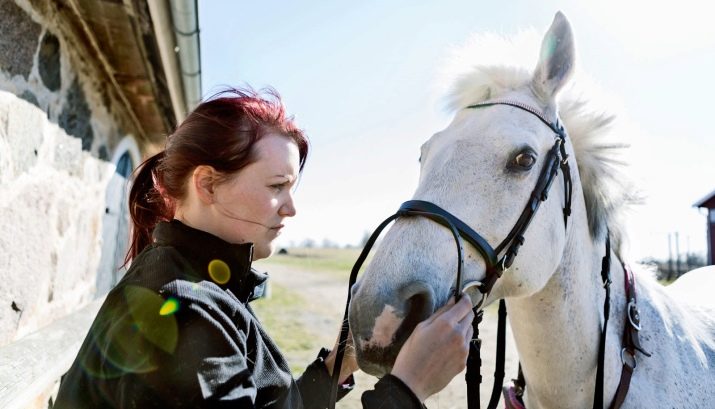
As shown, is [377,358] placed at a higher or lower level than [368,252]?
lower

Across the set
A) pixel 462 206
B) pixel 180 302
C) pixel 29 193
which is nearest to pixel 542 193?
pixel 462 206

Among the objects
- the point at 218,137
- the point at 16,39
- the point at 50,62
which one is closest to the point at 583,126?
the point at 218,137

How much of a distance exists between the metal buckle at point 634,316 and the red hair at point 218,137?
1.44m

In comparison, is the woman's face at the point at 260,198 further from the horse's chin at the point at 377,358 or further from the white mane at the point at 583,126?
the white mane at the point at 583,126

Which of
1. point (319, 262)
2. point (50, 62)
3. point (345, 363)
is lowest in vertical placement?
point (319, 262)

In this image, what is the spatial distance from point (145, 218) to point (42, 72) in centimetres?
101

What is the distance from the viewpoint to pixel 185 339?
913 millimetres

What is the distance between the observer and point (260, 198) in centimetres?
126

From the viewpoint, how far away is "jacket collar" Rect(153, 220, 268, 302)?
3.73 ft

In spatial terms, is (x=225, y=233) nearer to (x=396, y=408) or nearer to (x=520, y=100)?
(x=396, y=408)

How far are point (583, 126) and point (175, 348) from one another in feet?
5.93

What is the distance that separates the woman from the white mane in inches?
33.8

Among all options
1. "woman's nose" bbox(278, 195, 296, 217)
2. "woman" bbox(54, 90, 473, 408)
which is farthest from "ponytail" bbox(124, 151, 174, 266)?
"woman's nose" bbox(278, 195, 296, 217)

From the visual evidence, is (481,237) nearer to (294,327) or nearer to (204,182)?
(204,182)
